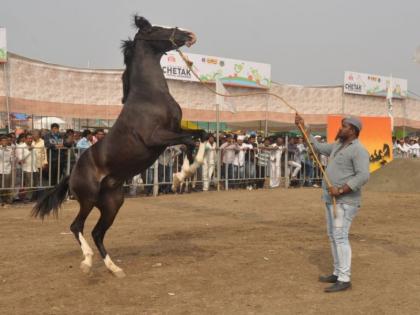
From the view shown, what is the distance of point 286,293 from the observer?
536 centimetres

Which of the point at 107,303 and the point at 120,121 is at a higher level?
the point at 120,121

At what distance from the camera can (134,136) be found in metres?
6.31

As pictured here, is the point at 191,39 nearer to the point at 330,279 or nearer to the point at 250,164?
the point at 330,279

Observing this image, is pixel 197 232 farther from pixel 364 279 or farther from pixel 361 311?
pixel 361 311

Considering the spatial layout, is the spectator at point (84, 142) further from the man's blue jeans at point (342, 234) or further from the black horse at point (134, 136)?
the man's blue jeans at point (342, 234)

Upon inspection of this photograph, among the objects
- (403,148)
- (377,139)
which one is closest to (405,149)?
(403,148)

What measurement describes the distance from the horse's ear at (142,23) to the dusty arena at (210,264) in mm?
3072

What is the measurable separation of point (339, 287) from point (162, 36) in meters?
3.76

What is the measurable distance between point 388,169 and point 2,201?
1289 centimetres

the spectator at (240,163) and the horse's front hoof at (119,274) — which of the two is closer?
the horse's front hoof at (119,274)

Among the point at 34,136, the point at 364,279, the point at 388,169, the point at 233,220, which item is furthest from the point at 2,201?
the point at 388,169

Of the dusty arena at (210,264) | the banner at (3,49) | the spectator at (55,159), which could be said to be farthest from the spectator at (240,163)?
the banner at (3,49)

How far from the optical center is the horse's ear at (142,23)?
6.82 metres

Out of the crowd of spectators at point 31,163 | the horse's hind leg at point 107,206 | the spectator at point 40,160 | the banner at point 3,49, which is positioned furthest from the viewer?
the banner at point 3,49
